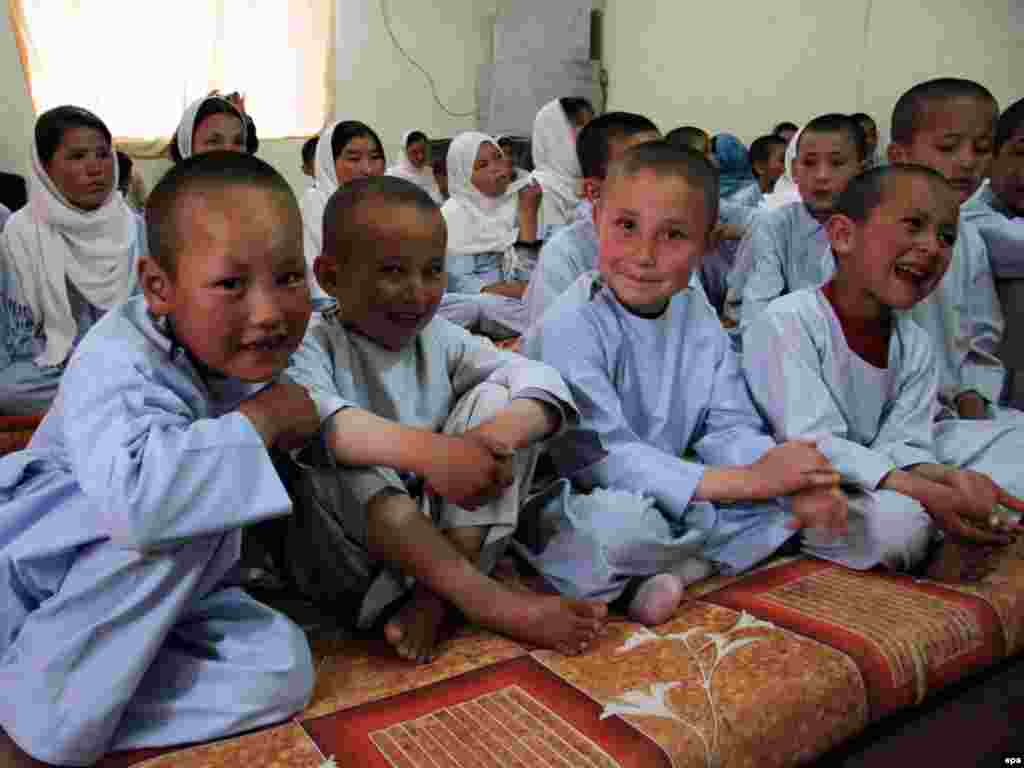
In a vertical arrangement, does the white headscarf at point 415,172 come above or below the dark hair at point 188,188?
above

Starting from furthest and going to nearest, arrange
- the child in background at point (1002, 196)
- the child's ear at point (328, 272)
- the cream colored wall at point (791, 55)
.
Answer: the cream colored wall at point (791, 55)
the child in background at point (1002, 196)
the child's ear at point (328, 272)

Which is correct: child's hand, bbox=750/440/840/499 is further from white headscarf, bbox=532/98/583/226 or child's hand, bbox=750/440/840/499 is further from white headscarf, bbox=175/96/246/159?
white headscarf, bbox=532/98/583/226

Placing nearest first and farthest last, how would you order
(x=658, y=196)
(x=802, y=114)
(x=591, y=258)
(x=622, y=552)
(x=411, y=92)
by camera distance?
(x=622, y=552)
(x=658, y=196)
(x=591, y=258)
(x=802, y=114)
(x=411, y=92)

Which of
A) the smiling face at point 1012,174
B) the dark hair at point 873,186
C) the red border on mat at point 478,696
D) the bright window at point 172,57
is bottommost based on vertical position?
the red border on mat at point 478,696

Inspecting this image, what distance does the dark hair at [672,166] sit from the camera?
4.99 feet

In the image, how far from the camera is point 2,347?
2525 mm

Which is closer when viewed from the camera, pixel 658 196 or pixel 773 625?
pixel 773 625

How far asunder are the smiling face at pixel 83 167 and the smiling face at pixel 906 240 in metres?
2.33

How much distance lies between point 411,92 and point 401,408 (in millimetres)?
6145

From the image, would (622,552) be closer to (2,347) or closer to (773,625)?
(773,625)

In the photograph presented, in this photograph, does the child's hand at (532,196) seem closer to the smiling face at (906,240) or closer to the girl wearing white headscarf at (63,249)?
the girl wearing white headscarf at (63,249)

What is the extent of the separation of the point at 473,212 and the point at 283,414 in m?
3.59

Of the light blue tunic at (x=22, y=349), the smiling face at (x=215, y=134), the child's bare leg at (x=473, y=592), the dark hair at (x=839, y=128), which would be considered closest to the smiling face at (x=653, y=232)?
the child's bare leg at (x=473, y=592)

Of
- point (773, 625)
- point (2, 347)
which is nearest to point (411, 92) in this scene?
point (2, 347)
